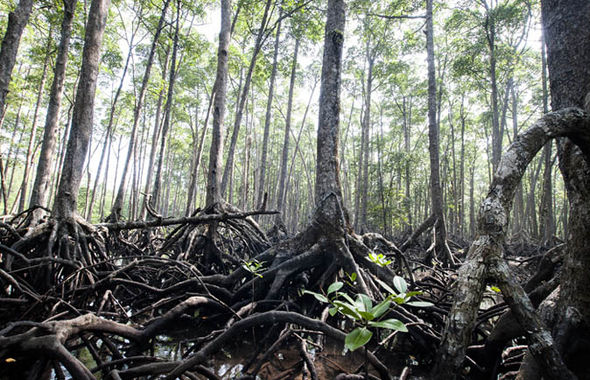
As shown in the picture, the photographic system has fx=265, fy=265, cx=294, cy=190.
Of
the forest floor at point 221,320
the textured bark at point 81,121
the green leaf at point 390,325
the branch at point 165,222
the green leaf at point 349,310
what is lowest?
the forest floor at point 221,320

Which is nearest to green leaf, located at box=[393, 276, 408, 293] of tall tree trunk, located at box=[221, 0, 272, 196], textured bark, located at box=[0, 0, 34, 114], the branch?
the branch

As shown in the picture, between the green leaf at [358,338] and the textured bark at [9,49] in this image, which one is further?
the textured bark at [9,49]

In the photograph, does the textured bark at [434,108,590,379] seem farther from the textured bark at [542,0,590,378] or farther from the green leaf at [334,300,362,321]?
the green leaf at [334,300,362,321]

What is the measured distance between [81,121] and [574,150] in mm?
4949

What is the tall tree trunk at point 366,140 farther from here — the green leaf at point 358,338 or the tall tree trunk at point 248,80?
the green leaf at point 358,338

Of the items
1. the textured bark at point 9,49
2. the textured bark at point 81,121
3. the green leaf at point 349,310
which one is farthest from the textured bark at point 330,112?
the textured bark at point 9,49

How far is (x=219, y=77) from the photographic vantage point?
223 inches

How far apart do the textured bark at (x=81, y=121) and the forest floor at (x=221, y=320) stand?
0.31 m

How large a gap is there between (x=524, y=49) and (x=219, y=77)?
49.6 ft

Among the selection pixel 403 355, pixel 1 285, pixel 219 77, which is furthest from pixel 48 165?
pixel 403 355

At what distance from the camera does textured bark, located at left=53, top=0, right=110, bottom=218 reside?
3.29 meters

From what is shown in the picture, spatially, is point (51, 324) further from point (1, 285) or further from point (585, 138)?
point (585, 138)

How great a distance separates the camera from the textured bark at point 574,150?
1.45m

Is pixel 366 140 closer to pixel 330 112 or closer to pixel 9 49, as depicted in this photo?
pixel 330 112
